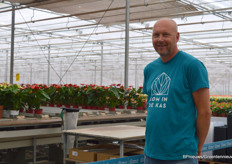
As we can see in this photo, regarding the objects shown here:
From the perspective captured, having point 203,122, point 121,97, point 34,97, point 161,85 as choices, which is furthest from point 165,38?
point 121,97

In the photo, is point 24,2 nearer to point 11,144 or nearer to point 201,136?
point 11,144

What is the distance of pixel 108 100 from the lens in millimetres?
6176

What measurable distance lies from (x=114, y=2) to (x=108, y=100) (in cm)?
239

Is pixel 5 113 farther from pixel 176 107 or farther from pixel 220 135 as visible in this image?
pixel 176 107

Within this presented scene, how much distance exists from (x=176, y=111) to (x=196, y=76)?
0.65 feet

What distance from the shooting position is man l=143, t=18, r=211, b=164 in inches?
64.3

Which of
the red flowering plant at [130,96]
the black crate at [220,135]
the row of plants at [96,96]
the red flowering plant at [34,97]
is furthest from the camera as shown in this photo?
the red flowering plant at [130,96]

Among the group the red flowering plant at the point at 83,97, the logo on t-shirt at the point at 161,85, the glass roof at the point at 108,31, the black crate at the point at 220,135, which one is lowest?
the black crate at the point at 220,135

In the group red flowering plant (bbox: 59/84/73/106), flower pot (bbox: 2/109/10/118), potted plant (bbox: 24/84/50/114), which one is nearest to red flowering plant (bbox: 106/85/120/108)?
red flowering plant (bbox: 59/84/73/106)

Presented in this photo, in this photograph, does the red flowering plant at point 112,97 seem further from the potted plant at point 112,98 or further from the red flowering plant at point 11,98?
the red flowering plant at point 11,98

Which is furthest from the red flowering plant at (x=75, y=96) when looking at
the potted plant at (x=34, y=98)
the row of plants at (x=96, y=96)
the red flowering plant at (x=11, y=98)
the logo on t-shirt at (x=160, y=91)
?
the logo on t-shirt at (x=160, y=91)

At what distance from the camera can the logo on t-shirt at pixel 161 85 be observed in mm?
1689

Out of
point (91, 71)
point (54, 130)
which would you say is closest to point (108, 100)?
point (54, 130)

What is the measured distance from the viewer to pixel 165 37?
170 cm
